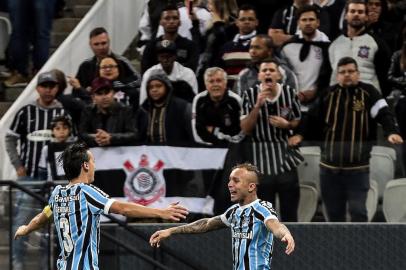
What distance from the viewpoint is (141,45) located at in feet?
58.7

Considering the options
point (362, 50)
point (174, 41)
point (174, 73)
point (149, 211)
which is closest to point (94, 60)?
point (174, 41)

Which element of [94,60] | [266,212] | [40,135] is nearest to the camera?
[266,212]

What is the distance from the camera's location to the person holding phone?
15.0 metres

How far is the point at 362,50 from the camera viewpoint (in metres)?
15.9

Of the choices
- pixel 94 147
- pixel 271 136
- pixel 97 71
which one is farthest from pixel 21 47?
pixel 271 136

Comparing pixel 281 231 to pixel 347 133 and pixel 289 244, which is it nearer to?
pixel 289 244

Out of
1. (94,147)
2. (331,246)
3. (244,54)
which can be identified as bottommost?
(331,246)

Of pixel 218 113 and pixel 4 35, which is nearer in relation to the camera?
pixel 218 113

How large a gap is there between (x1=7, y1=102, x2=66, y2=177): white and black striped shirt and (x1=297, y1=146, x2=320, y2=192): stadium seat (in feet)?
8.90

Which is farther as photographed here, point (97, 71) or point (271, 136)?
point (97, 71)

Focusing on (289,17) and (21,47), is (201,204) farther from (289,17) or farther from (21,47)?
(21,47)

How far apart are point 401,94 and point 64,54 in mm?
4789

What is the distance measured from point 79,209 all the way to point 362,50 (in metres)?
5.04

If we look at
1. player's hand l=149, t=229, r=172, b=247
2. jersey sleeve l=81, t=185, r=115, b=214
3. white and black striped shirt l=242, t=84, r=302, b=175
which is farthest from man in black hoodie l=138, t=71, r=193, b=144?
jersey sleeve l=81, t=185, r=115, b=214
